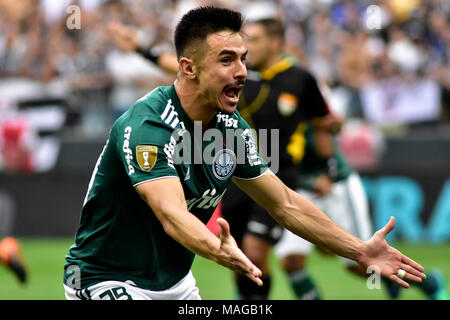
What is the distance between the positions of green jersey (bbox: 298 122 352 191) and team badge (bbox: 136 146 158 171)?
4.79 m

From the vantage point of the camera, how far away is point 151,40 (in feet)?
52.3

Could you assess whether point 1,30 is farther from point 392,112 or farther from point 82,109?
point 392,112

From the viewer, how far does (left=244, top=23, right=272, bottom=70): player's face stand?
8305mm

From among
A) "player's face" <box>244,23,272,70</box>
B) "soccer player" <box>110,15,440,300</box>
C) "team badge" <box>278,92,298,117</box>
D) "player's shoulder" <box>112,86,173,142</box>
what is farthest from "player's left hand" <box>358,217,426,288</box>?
"player's face" <box>244,23,272,70</box>

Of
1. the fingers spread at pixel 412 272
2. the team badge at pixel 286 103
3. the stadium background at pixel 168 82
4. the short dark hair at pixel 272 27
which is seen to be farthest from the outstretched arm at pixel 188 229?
the stadium background at pixel 168 82

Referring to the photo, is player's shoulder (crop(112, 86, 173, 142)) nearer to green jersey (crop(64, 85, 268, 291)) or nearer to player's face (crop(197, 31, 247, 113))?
green jersey (crop(64, 85, 268, 291))

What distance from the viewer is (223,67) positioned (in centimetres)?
424

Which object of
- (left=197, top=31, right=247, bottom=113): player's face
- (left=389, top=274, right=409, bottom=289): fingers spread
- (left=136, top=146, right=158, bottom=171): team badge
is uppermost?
(left=197, top=31, right=247, bottom=113): player's face

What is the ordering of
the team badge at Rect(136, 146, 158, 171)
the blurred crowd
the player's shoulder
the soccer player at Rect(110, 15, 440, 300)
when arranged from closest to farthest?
the team badge at Rect(136, 146, 158, 171)
the player's shoulder
the soccer player at Rect(110, 15, 440, 300)
the blurred crowd

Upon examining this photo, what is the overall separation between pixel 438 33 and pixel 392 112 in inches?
87.3

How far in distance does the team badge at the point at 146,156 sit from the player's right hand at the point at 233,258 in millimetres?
583

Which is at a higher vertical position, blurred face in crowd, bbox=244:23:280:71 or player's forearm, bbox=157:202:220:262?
blurred face in crowd, bbox=244:23:280:71

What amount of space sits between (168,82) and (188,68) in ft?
35.0

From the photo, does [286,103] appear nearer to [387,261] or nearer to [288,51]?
[387,261]
